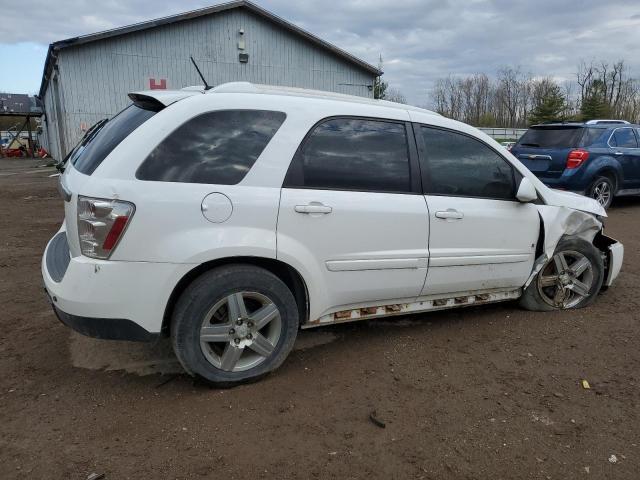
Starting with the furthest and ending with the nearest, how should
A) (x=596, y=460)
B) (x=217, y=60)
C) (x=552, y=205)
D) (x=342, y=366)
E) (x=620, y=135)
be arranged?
(x=217, y=60) < (x=620, y=135) < (x=552, y=205) < (x=342, y=366) < (x=596, y=460)

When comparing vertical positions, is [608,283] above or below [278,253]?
below

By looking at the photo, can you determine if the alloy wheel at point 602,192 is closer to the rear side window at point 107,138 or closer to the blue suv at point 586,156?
the blue suv at point 586,156

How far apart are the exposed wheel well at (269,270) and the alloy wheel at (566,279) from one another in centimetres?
227

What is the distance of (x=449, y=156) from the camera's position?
3660 millimetres

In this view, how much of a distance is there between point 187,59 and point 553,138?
503 inches

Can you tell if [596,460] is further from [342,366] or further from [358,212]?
[358,212]

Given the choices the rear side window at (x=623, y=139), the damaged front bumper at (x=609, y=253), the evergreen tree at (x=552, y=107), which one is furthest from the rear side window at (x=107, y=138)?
the evergreen tree at (x=552, y=107)

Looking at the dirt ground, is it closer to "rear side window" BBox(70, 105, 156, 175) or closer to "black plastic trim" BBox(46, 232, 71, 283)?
"black plastic trim" BBox(46, 232, 71, 283)

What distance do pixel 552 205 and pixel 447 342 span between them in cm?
147

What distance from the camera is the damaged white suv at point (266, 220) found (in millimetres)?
2697

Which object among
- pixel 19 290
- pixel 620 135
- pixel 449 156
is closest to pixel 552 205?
pixel 449 156

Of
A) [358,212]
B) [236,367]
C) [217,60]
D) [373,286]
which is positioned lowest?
[236,367]

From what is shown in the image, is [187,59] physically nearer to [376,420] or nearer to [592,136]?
[592,136]

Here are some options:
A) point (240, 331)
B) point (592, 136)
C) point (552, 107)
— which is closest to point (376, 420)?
point (240, 331)
